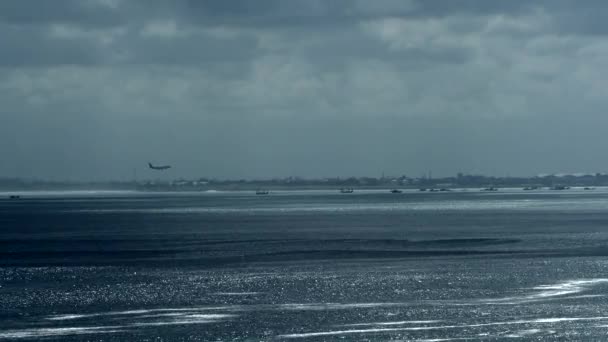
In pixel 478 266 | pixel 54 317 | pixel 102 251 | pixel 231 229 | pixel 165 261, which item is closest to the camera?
pixel 54 317

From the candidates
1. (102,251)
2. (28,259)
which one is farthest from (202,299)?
(102,251)

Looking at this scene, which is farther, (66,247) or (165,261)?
(66,247)

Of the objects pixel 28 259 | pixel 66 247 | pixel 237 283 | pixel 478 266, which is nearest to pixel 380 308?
pixel 237 283

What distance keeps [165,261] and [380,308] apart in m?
24.8

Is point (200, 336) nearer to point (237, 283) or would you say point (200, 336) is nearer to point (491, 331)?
point (491, 331)

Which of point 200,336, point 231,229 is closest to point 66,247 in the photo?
point 231,229

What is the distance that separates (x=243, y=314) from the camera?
1428 inches

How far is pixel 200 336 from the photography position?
104 ft

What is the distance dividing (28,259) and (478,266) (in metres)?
26.9

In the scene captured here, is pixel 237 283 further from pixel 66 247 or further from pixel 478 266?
pixel 66 247

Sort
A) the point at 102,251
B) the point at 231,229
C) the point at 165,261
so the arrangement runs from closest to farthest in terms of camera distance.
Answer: the point at 165,261 → the point at 102,251 → the point at 231,229

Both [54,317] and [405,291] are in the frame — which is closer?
[54,317]

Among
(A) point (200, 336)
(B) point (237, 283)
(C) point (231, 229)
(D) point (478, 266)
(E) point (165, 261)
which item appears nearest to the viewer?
(A) point (200, 336)

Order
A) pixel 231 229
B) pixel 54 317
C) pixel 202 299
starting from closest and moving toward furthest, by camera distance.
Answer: pixel 54 317 → pixel 202 299 → pixel 231 229
